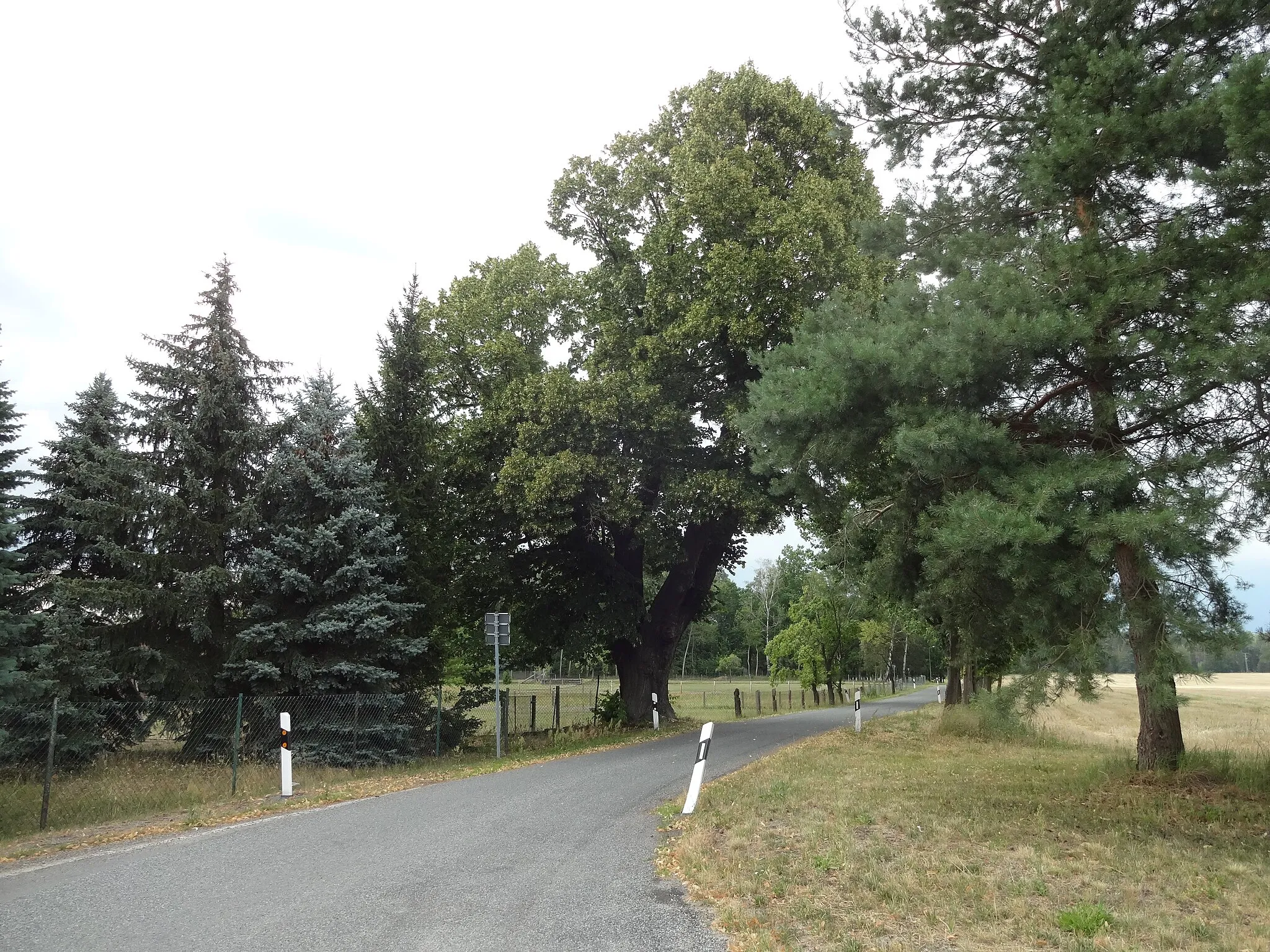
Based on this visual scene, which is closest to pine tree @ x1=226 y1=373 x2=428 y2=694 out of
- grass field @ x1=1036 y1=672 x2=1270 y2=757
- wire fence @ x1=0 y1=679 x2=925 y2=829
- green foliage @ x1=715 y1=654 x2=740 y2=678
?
wire fence @ x1=0 y1=679 x2=925 y2=829

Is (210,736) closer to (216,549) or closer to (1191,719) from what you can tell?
(216,549)

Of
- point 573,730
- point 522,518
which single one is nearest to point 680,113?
point 522,518

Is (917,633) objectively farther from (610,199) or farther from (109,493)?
(109,493)

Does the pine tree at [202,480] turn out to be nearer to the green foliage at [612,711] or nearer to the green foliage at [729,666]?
the green foliage at [612,711]

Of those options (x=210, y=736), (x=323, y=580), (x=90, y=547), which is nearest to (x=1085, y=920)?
(x=323, y=580)

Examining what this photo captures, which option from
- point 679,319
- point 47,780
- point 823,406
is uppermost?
point 679,319

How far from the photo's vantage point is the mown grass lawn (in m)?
4.74

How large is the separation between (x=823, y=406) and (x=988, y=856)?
417cm

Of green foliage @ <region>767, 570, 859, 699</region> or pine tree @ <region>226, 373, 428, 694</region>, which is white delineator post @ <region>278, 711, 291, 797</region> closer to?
pine tree @ <region>226, 373, 428, 694</region>

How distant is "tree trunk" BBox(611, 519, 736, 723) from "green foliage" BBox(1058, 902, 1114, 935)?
1506cm

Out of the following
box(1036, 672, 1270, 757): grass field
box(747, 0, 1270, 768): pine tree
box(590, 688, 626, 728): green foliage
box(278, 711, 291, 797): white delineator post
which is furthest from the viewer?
box(590, 688, 626, 728): green foliage

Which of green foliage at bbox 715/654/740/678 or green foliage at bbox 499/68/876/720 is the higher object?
green foliage at bbox 499/68/876/720

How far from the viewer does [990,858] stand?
6258mm

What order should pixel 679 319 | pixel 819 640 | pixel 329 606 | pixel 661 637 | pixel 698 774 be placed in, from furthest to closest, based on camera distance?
1. pixel 819 640
2. pixel 661 637
3. pixel 679 319
4. pixel 329 606
5. pixel 698 774
